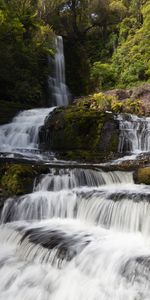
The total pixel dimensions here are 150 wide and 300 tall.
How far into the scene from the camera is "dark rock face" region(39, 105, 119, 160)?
1447cm

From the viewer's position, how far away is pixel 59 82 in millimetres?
25156

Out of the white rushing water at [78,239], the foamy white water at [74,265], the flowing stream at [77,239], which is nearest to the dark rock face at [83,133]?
the flowing stream at [77,239]

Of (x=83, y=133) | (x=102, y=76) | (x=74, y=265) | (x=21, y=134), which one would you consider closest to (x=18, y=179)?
(x=74, y=265)

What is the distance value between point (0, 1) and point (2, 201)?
12601 mm

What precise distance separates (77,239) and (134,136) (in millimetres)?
8906

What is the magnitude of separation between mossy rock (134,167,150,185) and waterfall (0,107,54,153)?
676cm

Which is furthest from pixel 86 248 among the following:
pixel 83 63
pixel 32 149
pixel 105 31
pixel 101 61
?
pixel 105 31

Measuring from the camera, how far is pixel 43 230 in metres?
7.17

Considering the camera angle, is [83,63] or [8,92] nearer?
[8,92]

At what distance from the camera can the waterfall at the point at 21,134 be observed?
15.7 meters

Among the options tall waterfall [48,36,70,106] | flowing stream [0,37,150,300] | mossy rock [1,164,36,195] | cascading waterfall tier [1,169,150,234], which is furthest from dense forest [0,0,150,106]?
flowing stream [0,37,150,300]

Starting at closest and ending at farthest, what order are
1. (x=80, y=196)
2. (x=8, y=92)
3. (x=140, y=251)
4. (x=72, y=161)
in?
(x=140, y=251) → (x=80, y=196) → (x=72, y=161) → (x=8, y=92)

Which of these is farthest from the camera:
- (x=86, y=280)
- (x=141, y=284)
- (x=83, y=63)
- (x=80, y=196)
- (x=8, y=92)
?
(x=83, y=63)

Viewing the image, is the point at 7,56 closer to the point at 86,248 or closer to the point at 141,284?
the point at 86,248
